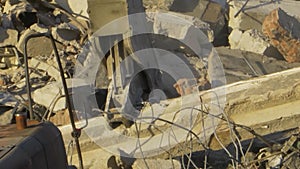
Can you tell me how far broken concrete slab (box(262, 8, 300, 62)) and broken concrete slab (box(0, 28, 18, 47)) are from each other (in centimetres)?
343

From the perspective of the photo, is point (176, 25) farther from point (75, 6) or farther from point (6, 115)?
point (6, 115)

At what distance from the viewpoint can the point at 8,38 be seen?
7688mm

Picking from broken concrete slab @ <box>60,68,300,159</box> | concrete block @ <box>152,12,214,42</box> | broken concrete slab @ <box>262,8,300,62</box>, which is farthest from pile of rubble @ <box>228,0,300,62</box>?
broken concrete slab @ <box>60,68,300,159</box>

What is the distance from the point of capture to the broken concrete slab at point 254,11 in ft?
28.7

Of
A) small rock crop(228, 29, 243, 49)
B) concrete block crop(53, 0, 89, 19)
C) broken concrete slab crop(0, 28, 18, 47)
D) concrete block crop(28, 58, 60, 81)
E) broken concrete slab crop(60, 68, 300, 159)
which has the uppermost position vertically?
concrete block crop(53, 0, 89, 19)

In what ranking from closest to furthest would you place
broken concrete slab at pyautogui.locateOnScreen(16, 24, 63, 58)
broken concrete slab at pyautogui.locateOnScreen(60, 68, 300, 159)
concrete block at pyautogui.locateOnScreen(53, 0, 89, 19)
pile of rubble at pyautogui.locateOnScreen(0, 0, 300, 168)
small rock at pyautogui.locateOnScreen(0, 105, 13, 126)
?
broken concrete slab at pyautogui.locateOnScreen(60, 68, 300, 159), small rock at pyautogui.locateOnScreen(0, 105, 13, 126), pile of rubble at pyautogui.locateOnScreen(0, 0, 300, 168), broken concrete slab at pyautogui.locateOnScreen(16, 24, 63, 58), concrete block at pyautogui.locateOnScreen(53, 0, 89, 19)

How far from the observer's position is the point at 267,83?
231 inches

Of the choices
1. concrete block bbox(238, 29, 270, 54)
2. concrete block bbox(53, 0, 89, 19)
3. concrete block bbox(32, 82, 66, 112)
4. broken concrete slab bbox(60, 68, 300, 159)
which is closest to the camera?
broken concrete slab bbox(60, 68, 300, 159)

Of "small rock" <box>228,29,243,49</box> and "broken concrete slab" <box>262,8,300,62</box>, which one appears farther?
"small rock" <box>228,29,243,49</box>

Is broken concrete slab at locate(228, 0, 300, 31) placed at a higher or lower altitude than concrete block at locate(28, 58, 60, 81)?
higher

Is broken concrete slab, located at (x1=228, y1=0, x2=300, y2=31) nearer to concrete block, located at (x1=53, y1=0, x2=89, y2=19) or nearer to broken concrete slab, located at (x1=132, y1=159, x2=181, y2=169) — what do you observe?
concrete block, located at (x1=53, y1=0, x2=89, y2=19)

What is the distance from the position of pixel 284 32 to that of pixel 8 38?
12.2ft

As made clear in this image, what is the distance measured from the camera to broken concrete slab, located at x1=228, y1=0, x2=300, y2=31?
28.7 feet

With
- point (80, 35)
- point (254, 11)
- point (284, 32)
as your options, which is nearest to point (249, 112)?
point (284, 32)
